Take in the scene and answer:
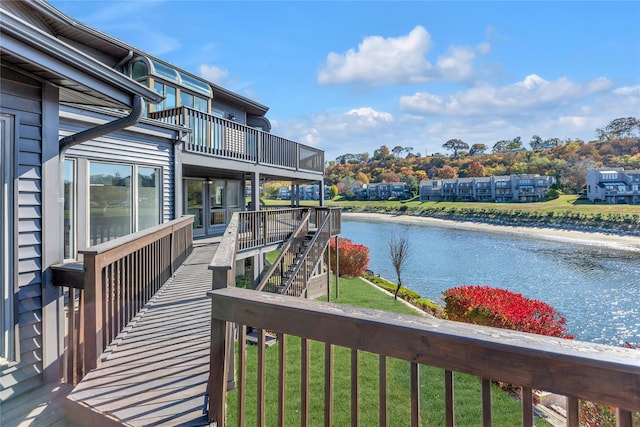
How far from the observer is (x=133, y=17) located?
8.36m

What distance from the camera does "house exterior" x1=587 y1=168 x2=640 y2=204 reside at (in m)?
48.6

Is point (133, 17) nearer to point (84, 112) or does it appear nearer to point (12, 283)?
point (84, 112)

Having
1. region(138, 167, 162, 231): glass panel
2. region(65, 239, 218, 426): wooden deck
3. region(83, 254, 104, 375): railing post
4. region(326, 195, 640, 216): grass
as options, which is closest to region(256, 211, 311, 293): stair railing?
region(138, 167, 162, 231): glass panel

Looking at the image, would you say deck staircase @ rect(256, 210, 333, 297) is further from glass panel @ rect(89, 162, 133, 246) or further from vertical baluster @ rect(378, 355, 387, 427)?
vertical baluster @ rect(378, 355, 387, 427)

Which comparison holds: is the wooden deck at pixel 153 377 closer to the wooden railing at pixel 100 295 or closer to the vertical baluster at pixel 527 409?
the wooden railing at pixel 100 295

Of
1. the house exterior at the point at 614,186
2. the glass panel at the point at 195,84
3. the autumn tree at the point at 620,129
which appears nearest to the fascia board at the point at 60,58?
the glass panel at the point at 195,84

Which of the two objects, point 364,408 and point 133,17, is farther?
point 133,17

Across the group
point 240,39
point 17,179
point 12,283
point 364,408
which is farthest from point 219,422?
point 240,39

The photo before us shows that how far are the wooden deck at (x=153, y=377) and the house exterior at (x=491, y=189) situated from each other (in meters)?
62.8

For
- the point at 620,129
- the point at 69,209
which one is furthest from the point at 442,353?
the point at 620,129

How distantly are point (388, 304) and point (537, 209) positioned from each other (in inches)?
1734

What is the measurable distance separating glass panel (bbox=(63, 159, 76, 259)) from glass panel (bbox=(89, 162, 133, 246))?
0.95ft

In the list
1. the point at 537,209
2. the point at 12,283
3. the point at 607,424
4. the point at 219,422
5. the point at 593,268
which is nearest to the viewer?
the point at 219,422

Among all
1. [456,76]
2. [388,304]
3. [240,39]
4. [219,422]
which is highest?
[456,76]
